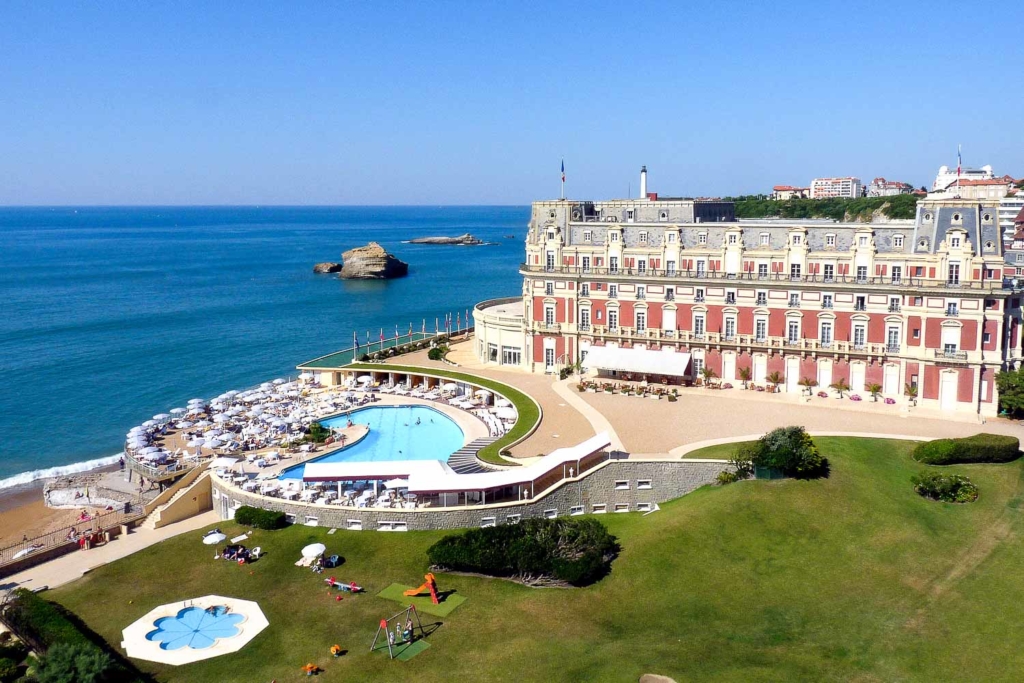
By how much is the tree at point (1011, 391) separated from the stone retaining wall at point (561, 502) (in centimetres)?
2112

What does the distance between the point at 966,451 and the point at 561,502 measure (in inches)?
840

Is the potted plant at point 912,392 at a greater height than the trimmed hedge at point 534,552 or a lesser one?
greater

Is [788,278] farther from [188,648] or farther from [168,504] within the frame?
[188,648]

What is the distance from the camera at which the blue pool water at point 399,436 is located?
4919cm

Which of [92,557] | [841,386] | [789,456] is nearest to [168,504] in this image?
[92,557]

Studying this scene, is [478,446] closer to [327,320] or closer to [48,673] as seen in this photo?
[48,673]

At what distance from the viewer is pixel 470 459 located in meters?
44.5

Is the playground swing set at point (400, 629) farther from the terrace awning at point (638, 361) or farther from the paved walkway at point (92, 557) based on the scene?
the terrace awning at point (638, 361)

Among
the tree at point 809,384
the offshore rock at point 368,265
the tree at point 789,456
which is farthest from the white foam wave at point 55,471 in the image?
the offshore rock at point 368,265

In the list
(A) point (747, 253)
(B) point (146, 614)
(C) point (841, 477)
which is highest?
(A) point (747, 253)

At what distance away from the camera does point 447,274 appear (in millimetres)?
173750

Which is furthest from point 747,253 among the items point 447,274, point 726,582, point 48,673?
point 447,274

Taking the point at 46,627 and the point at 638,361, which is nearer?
the point at 46,627

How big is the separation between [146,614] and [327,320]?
273 ft
